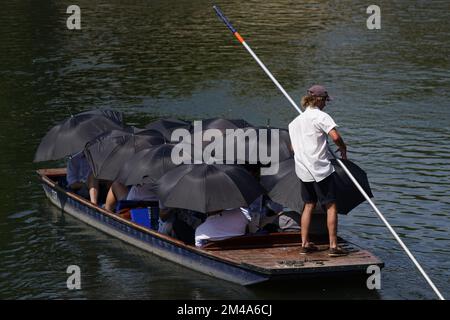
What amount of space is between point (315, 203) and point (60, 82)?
64.9 feet

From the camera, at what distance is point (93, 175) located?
20031mm

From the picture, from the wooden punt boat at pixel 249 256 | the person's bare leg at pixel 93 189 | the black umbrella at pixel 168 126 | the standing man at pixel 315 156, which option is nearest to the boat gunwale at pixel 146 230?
the wooden punt boat at pixel 249 256

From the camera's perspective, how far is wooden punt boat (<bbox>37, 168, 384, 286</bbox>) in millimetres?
16250

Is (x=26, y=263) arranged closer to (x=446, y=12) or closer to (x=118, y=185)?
(x=118, y=185)

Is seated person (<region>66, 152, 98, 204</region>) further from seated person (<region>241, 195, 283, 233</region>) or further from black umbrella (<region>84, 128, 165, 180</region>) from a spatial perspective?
seated person (<region>241, 195, 283, 233</region>)

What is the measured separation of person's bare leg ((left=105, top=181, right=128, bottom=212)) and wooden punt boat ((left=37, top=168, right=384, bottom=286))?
0.20 metres

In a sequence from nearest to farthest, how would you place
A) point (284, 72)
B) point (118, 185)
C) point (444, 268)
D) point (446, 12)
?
point (444, 268) < point (118, 185) < point (284, 72) < point (446, 12)

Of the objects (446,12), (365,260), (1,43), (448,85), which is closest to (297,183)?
(365,260)

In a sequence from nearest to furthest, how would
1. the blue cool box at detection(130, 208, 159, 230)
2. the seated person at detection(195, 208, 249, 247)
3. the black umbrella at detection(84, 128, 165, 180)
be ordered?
the seated person at detection(195, 208, 249, 247)
the blue cool box at detection(130, 208, 159, 230)
the black umbrella at detection(84, 128, 165, 180)

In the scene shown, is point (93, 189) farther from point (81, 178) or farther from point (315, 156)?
point (315, 156)

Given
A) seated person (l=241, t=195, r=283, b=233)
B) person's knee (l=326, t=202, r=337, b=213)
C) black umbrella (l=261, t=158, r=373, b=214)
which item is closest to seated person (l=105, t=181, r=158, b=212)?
seated person (l=241, t=195, r=283, b=233)

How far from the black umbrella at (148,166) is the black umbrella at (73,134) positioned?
1935 mm

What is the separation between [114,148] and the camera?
64.5ft

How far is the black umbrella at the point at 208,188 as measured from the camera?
667 inches
